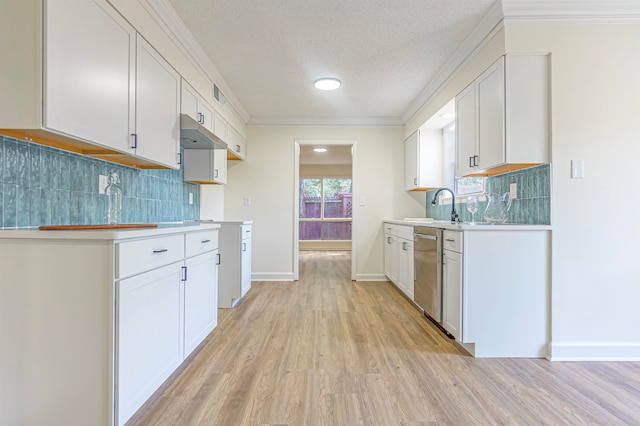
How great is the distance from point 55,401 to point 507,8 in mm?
3174

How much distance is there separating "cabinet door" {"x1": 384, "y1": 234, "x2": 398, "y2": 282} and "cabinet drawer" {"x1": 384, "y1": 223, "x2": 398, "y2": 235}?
6 cm

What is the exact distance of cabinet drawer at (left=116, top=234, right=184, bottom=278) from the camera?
4.24 feet

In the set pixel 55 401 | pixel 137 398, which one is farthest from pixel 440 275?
pixel 55 401

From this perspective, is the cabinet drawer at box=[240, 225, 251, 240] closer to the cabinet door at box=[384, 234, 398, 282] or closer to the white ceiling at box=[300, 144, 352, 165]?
the cabinet door at box=[384, 234, 398, 282]

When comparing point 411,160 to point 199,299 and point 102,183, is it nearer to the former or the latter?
point 199,299

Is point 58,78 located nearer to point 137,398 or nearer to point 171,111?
point 171,111

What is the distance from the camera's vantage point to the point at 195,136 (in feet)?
8.61

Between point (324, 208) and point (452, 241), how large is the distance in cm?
635

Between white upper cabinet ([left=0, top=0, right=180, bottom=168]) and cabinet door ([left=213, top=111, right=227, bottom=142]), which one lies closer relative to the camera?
white upper cabinet ([left=0, top=0, right=180, bottom=168])

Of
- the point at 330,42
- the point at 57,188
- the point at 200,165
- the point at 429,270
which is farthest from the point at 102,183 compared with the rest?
the point at 429,270

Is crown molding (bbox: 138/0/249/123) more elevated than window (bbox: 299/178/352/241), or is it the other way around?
crown molding (bbox: 138/0/249/123)

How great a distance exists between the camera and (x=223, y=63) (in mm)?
2957

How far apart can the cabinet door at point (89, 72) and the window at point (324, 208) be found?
22.4 ft

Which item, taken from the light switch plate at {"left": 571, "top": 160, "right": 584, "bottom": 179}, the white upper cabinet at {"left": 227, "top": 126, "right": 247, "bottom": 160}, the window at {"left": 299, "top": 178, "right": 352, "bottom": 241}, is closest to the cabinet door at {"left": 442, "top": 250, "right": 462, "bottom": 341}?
the light switch plate at {"left": 571, "top": 160, "right": 584, "bottom": 179}
